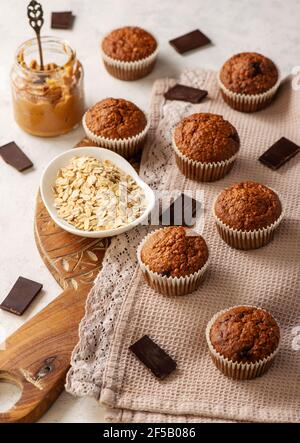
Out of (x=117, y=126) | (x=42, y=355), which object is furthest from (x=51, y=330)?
(x=117, y=126)

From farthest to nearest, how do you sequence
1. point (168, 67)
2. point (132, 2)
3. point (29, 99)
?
1. point (132, 2)
2. point (168, 67)
3. point (29, 99)

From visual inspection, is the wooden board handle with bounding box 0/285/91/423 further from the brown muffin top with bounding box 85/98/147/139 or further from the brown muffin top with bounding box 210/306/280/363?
the brown muffin top with bounding box 85/98/147/139

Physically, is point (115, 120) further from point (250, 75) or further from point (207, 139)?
point (250, 75)

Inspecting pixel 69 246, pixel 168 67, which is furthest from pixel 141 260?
pixel 168 67

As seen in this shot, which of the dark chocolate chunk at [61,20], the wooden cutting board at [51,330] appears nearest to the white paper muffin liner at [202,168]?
the wooden cutting board at [51,330]

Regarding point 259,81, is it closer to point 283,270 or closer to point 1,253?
point 283,270
